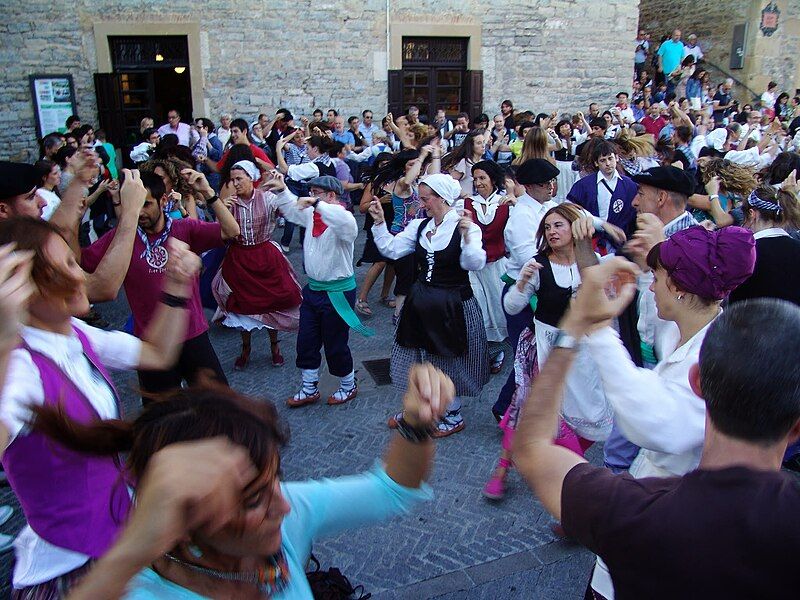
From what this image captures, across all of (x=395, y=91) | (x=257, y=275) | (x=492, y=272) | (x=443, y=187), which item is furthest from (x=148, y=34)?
(x=443, y=187)

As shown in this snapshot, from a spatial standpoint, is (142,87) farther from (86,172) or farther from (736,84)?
(736,84)

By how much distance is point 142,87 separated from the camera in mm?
15109

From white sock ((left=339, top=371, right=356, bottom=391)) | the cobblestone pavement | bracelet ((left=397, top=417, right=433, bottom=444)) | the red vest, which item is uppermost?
bracelet ((left=397, top=417, right=433, bottom=444))

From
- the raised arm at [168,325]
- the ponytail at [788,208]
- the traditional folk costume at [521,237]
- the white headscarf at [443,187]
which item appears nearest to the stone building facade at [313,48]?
the traditional folk costume at [521,237]

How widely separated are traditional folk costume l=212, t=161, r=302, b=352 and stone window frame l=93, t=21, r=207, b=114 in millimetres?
9892

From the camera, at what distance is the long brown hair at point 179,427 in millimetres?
1347

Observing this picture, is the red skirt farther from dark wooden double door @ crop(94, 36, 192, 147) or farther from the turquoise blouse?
dark wooden double door @ crop(94, 36, 192, 147)

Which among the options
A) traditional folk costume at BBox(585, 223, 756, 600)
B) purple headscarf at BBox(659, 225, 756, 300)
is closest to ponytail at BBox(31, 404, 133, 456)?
traditional folk costume at BBox(585, 223, 756, 600)

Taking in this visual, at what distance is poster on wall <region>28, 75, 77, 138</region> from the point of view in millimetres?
14000

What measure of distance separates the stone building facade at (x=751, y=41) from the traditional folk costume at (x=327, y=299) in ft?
64.4

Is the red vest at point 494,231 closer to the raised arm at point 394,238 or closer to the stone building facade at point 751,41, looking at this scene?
the raised arm at point 394,238

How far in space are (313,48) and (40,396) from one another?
14.3 m

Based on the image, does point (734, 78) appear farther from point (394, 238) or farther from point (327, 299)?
point (327, 299)

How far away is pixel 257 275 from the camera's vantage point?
5.94 m
